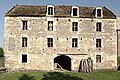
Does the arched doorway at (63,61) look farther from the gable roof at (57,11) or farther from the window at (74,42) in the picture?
the gable roof at (57,11)

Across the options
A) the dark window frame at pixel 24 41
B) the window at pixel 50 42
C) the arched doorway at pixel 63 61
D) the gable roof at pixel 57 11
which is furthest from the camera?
the arched doorway at pixel 63 61

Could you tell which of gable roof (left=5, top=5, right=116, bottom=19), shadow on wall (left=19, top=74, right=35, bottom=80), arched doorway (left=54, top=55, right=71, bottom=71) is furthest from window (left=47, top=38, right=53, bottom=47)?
shadow on wall (left=19, top=74, right=35, bottom=80)

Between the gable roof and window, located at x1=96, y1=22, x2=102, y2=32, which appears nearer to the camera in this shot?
the gable roof

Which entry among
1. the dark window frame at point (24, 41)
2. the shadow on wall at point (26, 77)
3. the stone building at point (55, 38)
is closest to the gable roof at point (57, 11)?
the stone building at point (55, 38)

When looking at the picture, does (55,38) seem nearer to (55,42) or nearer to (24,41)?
(55,42)

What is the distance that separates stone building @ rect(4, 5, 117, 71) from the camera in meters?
35.3

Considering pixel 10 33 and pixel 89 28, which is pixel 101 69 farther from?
pixel 10 33

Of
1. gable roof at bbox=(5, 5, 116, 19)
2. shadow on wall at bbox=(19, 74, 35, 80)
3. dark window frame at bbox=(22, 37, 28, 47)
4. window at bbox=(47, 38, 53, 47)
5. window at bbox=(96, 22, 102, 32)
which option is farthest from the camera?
window at bbox=(96, 22, 102, 32)

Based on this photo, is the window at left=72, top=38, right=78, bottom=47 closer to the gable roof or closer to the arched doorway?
the gable roof

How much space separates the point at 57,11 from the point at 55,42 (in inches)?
195

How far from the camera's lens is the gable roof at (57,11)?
35750 millimetres

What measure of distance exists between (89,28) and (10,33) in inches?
472

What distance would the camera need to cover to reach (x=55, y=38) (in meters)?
35.6

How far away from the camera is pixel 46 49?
3541 cm
